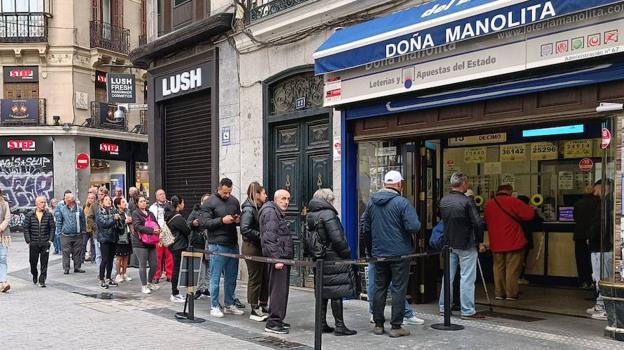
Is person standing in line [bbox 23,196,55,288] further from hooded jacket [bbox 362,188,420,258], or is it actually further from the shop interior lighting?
the shop interior lighting

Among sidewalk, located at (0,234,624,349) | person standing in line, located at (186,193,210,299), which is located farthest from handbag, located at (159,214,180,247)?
sidewalk, located at (0,234,624,349)

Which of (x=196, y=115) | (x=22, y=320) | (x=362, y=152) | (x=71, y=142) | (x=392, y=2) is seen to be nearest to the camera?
(x=22, y=320)

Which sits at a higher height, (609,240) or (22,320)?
(609,240)

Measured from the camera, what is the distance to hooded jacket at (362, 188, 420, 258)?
7074 mm

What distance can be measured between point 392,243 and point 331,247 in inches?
27.1

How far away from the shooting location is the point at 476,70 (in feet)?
24.7

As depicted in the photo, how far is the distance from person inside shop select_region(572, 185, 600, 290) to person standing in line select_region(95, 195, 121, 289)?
7823 millimetres

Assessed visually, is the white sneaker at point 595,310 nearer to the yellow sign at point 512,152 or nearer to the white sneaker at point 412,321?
the white sneaker at point 412,321

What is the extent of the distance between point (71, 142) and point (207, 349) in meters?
23.4

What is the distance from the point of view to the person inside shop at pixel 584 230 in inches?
352

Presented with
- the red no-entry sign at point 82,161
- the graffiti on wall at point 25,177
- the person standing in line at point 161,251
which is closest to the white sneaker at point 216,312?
the person standing in line at point 161,251

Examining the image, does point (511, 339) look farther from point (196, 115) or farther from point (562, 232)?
point (196, 115)

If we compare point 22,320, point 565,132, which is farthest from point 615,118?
point 22,320

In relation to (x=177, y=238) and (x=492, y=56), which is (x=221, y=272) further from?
(x=492, y=56)
